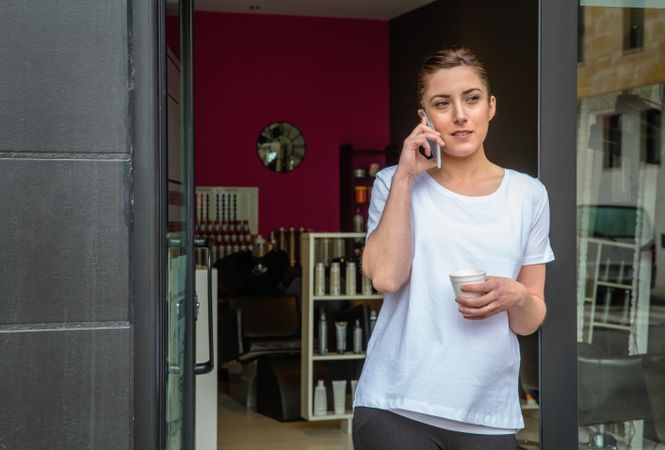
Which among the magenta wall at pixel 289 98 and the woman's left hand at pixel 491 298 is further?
the magenta wall at pixel 289 98

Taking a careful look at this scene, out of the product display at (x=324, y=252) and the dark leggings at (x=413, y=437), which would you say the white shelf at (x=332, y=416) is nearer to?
the product display at (x=324, y=252)

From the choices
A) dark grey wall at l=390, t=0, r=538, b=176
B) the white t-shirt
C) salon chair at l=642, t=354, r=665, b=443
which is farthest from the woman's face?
dark grey wall at l=390, t=0, r=538, b=176

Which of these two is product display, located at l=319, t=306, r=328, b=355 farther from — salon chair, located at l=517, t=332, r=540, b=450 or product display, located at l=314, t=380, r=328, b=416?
salon chair, located at l=517, t=332, r=540, b=450

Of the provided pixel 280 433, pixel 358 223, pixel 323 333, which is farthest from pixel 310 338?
pixel 358 223

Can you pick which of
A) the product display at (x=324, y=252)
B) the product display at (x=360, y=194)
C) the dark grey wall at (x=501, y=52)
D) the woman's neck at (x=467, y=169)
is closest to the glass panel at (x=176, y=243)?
the woman's neck at (x=467, y=169)

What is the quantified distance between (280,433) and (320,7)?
17.2 feet

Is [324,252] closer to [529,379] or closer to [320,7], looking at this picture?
[529,379]

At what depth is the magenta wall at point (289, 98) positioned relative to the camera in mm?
9930

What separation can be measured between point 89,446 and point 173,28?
1.03 metres

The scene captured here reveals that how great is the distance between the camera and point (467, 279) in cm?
171

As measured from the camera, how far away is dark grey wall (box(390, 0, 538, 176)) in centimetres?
754

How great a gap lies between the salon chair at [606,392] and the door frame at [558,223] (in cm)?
21

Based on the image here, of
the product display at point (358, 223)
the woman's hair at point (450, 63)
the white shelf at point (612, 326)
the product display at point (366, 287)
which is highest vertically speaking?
the woman's hair at point (450, 63)

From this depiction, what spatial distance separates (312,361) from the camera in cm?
596
